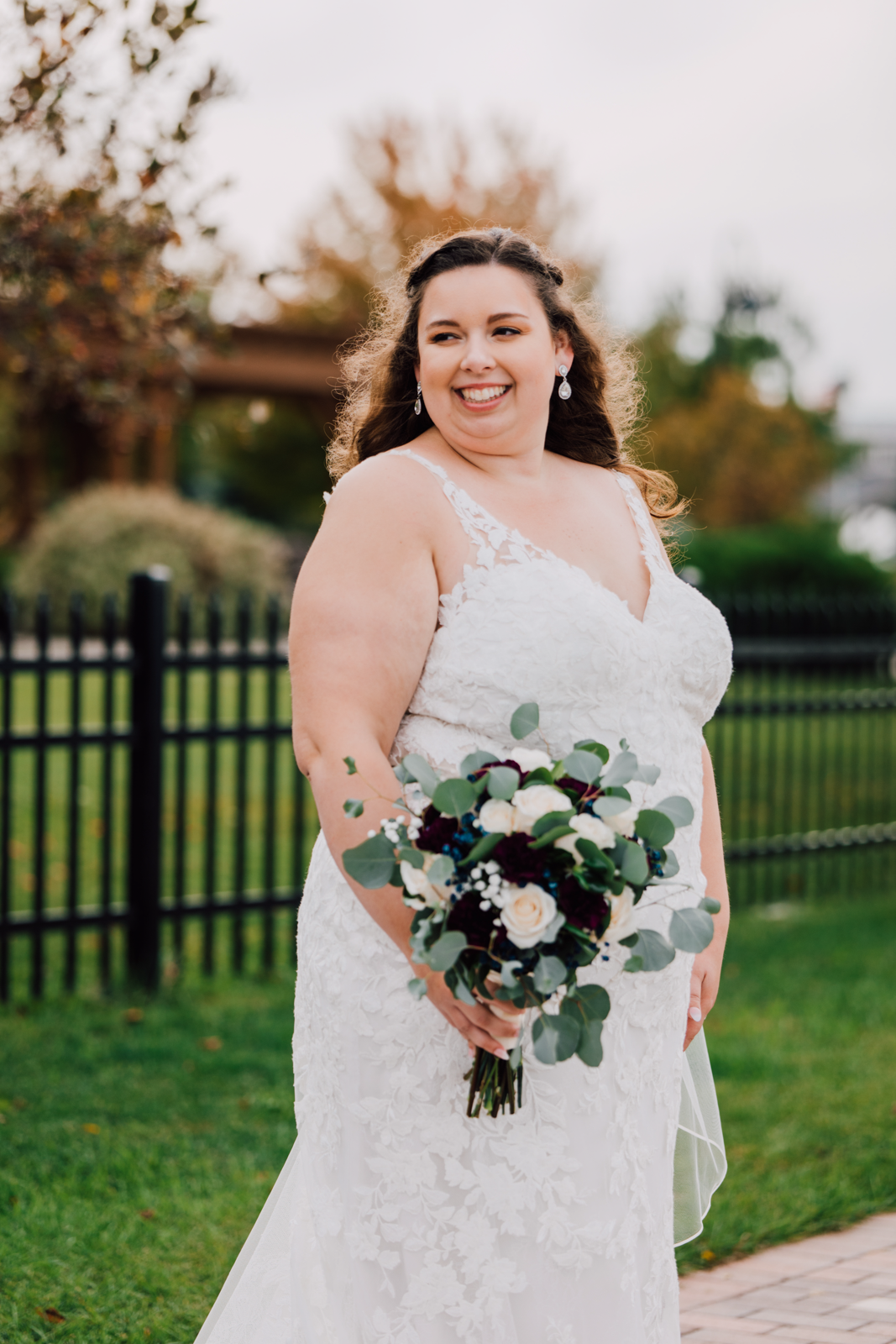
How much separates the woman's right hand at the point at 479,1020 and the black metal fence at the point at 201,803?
146 inches

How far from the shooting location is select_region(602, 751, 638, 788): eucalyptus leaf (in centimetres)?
196

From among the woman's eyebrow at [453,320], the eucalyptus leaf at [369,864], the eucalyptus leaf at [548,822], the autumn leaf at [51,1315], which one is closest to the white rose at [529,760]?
the eucalyptus leaf at [548,822]

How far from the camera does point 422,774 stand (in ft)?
6.34

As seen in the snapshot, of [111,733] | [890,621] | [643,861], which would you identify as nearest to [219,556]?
[890,621]

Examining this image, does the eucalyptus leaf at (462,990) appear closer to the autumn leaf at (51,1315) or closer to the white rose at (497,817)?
the white rose at (497,817)

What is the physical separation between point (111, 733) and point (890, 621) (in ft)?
21.1

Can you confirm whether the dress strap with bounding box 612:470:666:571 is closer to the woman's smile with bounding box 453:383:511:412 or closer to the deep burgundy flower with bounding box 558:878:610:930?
the woman's smile with bounding box 453:383:511:412

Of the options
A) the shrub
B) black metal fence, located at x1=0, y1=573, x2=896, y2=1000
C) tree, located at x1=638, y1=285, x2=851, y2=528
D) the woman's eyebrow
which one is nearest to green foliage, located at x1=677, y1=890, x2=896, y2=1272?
black metal fence, located at x1=0, y1=573, x2=896, y2=1000

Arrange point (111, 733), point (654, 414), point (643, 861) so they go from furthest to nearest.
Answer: point (654, 414) → point (111, 733) → point (643, 861)

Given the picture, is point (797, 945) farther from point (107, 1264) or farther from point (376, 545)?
point (376, 545)

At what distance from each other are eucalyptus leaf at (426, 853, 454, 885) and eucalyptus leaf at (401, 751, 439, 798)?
10 centimetres

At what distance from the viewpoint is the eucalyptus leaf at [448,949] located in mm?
1856

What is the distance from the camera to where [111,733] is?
6230mm

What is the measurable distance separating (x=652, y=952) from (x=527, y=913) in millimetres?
228
